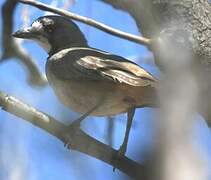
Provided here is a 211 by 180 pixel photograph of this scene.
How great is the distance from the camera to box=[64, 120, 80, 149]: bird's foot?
8.07ft

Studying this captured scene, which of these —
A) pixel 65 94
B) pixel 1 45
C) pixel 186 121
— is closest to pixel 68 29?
pixel 1 45

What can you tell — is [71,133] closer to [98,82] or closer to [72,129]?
[72,129]

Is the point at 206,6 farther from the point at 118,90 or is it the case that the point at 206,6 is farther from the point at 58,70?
the point at 58,70

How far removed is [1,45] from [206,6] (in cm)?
221

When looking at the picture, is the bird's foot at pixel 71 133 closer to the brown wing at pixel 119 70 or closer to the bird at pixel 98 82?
the bird at pixel 98 82

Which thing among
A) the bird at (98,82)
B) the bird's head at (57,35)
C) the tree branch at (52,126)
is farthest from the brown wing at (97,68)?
the tree branch at (52,126)

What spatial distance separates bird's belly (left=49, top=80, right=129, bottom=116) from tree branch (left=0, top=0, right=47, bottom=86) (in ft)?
1.44

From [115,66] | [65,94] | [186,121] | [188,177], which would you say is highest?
[115,66]

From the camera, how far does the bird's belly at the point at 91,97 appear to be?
327 centimetres

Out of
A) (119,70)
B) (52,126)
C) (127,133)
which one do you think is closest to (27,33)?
(119,70)

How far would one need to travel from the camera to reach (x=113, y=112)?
3.34m

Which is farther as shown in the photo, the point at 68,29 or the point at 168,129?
the point at 68,29

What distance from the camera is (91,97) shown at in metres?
3.39

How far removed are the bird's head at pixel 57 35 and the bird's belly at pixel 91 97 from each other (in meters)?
0.77
